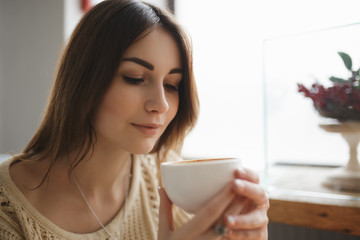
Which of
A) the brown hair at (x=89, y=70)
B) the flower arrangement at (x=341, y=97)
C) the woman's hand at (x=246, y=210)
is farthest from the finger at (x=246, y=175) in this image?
the flower arrangement at (x=341, y=97)

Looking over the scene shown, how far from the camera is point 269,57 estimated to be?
1166 millimetres

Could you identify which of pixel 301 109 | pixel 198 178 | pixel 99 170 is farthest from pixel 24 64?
pixel 198 178

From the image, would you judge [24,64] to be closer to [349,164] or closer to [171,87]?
[171,87]

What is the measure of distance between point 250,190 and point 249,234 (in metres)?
0.09

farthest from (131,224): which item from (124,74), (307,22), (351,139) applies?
(307,22)

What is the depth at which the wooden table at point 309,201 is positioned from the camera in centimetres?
86

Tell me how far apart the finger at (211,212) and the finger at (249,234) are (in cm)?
4

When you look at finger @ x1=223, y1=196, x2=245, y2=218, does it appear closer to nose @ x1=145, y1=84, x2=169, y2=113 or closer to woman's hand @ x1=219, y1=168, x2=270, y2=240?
woman's hand @ x1=219, y1=168, x2=270, y2=240

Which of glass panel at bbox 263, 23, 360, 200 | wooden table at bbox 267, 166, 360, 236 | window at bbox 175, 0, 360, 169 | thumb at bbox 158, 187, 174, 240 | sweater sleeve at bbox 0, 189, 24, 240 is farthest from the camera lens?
window at bbox 175, 0, 360, 169

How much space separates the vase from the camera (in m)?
0.93

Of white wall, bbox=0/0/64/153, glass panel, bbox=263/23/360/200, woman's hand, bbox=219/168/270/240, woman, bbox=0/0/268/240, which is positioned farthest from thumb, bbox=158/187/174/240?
white wall, bbox=0/0/64/153

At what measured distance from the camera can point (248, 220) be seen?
56cm

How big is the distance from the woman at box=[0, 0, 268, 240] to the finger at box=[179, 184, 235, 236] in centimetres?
10

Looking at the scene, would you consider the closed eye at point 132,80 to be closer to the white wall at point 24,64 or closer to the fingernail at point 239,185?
the fingernail at point 239,185
